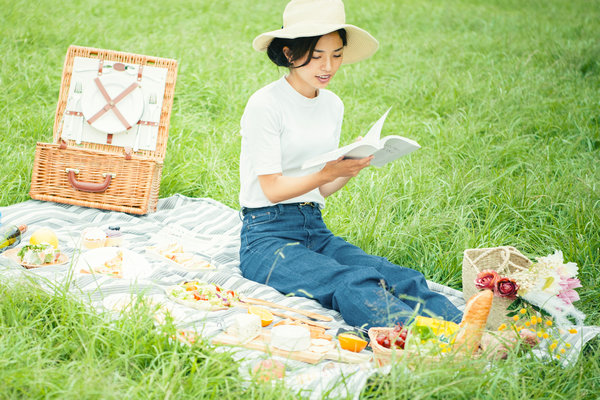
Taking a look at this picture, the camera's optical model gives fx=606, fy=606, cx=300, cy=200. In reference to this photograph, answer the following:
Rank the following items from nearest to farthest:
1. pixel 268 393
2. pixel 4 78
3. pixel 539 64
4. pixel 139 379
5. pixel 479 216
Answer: pixel 268 393 → pixel 139 379 → pixel 479 216 → pixel 4 78 → pixel 539 64

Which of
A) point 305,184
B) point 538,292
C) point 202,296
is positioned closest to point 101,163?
point 202,296

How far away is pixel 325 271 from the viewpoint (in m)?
2.90

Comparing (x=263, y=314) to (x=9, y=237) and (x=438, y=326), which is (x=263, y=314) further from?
(x=9, y=237)

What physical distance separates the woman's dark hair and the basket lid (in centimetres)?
140

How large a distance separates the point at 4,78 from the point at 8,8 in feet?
7.95

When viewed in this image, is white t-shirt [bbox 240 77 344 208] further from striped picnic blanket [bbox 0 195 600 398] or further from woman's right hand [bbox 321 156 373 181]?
striped picnic blanket [bbox 0 195 600 398]

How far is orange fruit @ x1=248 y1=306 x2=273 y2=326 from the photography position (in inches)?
103

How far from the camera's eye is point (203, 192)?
4645 mm

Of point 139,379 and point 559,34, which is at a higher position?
point 559,34

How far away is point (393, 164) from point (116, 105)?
6.98 feet

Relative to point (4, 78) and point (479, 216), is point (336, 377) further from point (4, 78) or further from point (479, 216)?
point (4, 78)

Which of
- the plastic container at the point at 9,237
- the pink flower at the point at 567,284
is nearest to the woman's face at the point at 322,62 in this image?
the pink flower at the point at 567,284

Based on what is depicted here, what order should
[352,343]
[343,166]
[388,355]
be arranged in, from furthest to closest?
[343,166], [352,343], [388,355]

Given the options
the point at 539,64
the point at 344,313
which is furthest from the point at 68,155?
the point at 539,64
